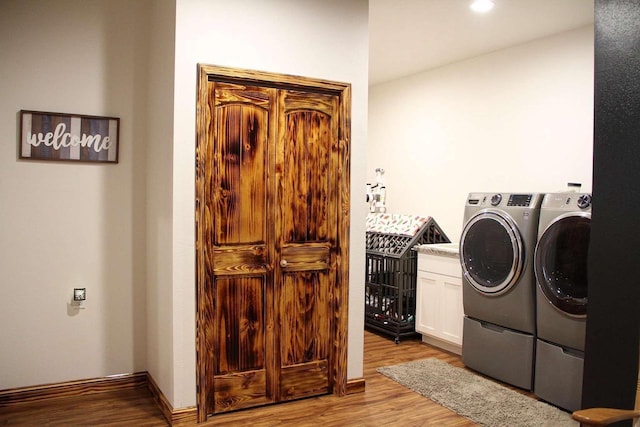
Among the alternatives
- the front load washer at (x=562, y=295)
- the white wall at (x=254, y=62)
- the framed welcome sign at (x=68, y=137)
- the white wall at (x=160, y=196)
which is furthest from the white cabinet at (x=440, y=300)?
the framed welcome sign at (x=68, y=137)

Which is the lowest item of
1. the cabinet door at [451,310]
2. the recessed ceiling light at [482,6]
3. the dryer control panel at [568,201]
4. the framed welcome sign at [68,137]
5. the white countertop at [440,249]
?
the cabinet door at [451,310]

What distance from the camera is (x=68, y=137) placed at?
3279 mm

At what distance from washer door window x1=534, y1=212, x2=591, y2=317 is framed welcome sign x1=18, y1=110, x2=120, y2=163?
2.97 m

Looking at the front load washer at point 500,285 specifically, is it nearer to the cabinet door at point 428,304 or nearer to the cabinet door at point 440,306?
the cabinet door at point 440,306

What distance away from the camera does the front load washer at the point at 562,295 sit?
3145 mm

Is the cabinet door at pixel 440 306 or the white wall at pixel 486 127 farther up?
the white wall at pixel 486 127

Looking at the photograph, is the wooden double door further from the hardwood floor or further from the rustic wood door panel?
the hardwood floor

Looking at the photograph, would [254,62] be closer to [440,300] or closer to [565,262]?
[565,262]

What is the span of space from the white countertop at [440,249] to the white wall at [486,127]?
31.9 inches

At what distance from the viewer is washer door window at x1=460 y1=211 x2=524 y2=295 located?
3.56m

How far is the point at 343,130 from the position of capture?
3.36 m

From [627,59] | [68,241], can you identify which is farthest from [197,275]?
[627,59]

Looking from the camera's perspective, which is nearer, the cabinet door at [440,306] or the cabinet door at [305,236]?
the cabinet door at [305,236]

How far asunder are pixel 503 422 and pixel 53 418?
268 cm
